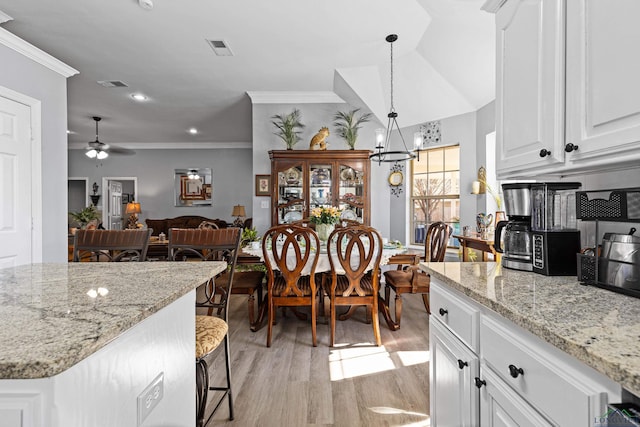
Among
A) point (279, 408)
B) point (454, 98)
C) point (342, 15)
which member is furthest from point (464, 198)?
point (279, 408)

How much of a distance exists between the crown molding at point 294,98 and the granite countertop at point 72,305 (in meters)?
3.85

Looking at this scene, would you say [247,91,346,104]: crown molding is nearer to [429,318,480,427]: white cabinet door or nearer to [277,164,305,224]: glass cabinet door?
[277,164,305,224]: glass cabinet door

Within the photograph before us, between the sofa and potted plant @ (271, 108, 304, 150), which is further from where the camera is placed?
the sofa

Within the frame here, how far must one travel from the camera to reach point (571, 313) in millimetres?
869

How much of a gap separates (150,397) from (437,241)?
295cm

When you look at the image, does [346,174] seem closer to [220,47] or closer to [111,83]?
[220,47]

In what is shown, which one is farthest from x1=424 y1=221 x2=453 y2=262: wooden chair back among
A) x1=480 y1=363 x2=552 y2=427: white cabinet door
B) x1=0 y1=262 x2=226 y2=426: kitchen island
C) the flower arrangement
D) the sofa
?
the sofa

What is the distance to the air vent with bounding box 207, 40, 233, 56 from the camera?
3.46m

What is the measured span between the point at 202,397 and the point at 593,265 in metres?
1.65

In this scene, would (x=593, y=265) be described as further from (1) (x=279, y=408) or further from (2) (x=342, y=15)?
(2) (x=342, y=15)

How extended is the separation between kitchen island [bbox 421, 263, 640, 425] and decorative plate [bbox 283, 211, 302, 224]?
11.2ft

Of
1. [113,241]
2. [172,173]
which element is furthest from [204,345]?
[172,173]

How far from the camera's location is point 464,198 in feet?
15.2

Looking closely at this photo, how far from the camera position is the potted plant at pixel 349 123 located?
4.88m
